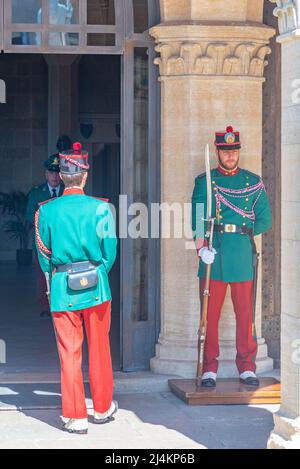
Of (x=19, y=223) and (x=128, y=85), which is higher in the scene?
(x=128, y=85)

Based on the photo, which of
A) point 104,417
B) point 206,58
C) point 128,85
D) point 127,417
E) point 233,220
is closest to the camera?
point 104,417

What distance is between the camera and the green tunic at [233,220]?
8.20 metres

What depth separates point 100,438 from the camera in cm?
698

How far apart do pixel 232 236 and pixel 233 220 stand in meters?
0.11

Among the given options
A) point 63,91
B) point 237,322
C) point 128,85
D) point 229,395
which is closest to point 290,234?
point 229,395

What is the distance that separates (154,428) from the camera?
7238mm

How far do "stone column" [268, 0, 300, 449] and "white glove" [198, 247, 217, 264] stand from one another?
181 centimetres

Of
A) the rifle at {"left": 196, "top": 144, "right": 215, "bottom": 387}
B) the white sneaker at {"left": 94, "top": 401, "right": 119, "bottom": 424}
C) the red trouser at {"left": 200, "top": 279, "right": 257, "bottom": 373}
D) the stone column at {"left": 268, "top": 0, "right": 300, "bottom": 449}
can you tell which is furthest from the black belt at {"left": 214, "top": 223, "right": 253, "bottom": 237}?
the stone column at {"left": 268, "top": 0, "right": 300, "bottom": 449}

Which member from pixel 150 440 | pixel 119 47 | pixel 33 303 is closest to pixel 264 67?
pixel 119 47

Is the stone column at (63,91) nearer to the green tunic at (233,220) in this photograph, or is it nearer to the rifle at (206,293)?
the green tunic at (233,220)

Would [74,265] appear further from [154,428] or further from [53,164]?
[53,164]

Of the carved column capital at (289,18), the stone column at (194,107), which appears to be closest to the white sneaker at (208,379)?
the stone column at (194,107)

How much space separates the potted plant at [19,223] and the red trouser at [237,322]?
10.6 metres

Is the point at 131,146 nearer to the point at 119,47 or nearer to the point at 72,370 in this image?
the point at 119,47
